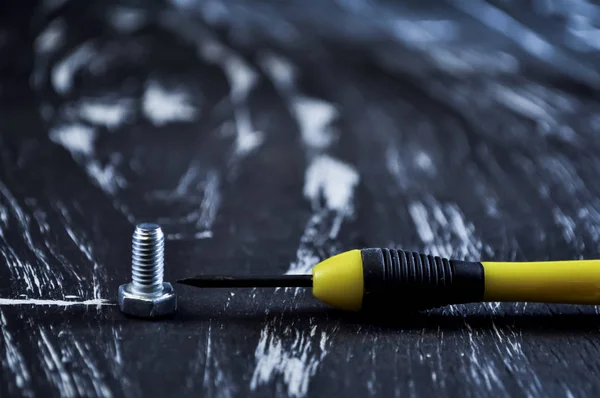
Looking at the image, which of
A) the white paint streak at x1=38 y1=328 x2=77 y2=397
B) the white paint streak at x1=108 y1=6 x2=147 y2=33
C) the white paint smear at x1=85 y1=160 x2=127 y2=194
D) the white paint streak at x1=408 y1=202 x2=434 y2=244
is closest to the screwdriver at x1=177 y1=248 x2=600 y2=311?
the white paint streak at x1=38 y1=328 x2=77 y2=397

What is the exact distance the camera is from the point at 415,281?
64 centimetres

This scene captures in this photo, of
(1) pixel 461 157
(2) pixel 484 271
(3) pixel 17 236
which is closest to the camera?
(2) pixel 484 271

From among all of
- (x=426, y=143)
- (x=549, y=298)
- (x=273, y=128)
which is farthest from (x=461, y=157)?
(x=549, y=298)

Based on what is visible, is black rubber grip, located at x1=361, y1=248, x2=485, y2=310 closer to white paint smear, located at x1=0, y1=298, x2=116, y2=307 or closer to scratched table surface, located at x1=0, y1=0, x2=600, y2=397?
scratched table surface, located at x1=0, y1=0, x2=600, y2=397

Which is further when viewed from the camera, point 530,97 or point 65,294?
point 530,97

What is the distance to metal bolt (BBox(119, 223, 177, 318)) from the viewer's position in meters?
0.65

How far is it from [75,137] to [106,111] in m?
0.11

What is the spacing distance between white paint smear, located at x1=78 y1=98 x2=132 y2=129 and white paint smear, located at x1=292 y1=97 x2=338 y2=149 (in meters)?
0.28

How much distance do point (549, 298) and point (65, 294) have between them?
0.42m

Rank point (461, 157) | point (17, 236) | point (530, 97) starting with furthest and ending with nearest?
point (530, 97), point (461, 157), point (17, 236)

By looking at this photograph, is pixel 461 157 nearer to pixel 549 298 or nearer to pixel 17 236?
pixel 549 298

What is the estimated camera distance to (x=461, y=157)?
1170 millimetres

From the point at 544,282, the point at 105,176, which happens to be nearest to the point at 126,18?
the point at 105,176

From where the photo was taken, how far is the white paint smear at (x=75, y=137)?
1.12 metres
